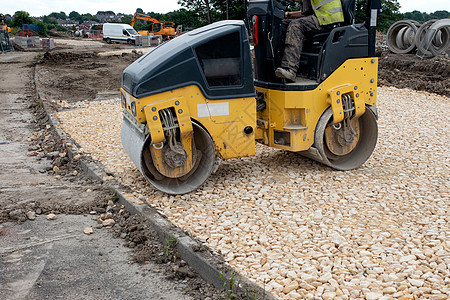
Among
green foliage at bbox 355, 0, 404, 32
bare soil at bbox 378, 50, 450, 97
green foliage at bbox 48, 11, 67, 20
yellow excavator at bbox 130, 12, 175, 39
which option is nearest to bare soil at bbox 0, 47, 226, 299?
bare soil at bbox 378, 50, 450, 97

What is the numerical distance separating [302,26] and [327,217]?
2365 mm

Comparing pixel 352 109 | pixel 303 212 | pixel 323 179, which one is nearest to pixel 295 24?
pixel 352 109

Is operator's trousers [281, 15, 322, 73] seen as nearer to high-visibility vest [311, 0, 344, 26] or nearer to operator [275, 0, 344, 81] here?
operator [275, 0, 344, 81]

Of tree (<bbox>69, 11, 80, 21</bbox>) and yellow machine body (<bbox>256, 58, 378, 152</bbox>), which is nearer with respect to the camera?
yellow machine body (<bbox>256, 58, 378, 152</bbox>)

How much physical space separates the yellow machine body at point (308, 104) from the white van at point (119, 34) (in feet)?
116

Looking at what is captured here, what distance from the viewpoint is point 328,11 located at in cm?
555

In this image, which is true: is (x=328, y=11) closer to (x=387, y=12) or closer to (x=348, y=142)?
(x=348, y=142)

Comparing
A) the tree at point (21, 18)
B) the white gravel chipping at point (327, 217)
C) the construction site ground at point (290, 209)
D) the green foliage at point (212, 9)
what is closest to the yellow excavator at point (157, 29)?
the green foliage at point (212, 9)

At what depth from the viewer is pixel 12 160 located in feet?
23.5

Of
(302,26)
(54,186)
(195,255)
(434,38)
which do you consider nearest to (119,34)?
(434,38)

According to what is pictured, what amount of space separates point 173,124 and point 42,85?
10.6 metres

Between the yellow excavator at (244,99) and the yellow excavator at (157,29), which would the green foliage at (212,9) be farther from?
the yellow excavator at (244,99)

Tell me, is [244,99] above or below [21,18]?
below

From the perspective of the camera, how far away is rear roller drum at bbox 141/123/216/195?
5.18m
